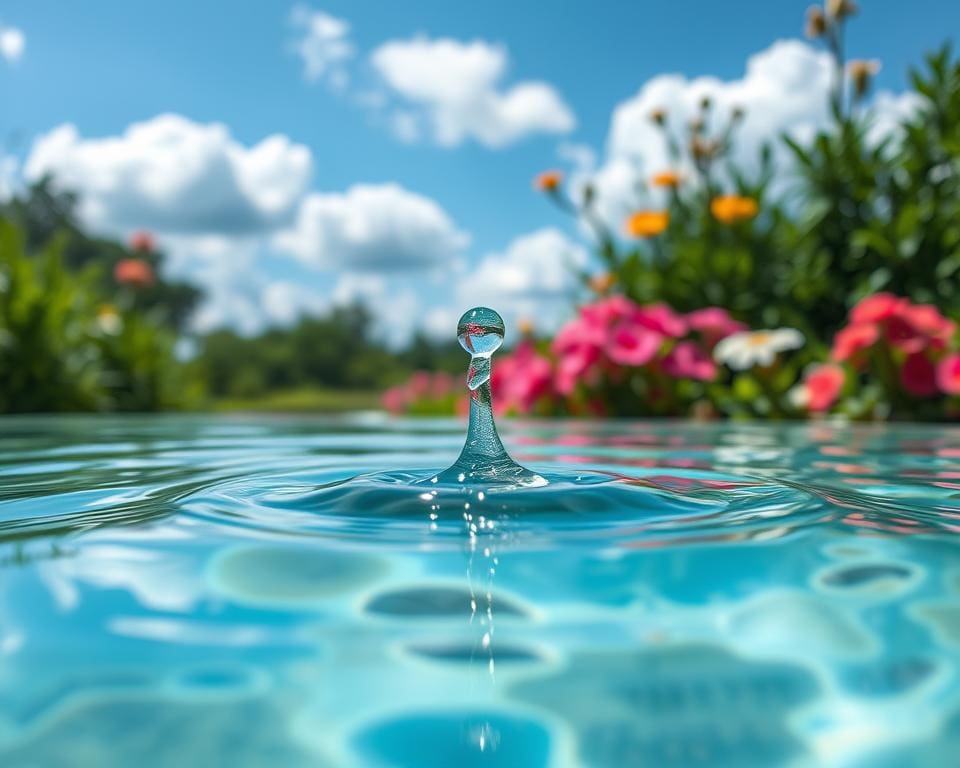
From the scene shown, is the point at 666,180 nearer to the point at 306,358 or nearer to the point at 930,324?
the point at 930,324

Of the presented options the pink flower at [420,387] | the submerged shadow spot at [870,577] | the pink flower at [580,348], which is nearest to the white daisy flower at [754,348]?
the pink flower at [580,348]

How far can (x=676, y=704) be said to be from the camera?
Answer: 0.56 m

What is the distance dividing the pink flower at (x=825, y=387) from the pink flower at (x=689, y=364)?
68cm

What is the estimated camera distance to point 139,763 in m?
0.51

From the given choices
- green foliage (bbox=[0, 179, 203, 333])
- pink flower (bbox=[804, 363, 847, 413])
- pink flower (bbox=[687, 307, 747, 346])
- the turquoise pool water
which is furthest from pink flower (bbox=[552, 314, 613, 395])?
green foliage (bbox=[0, 179, 203, 333])

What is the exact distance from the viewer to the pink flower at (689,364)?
17.6 feet

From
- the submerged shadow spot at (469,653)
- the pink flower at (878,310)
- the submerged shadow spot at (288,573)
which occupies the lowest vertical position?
the submerged shadow spot at (469,653)

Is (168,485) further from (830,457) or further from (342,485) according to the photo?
(830,457)

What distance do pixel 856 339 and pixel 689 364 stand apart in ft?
3.73

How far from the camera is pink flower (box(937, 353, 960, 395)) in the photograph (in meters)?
4.29

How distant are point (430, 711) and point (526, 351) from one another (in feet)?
20.7

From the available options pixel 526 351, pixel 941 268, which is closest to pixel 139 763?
pixel 941 268

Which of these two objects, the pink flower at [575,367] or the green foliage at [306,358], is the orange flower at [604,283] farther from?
the green foliage at [306,358]

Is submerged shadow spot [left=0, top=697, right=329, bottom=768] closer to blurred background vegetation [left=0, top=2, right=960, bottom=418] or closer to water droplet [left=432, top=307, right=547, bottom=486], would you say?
water droplet [left=432, top=307, right=547, bottom=486]
